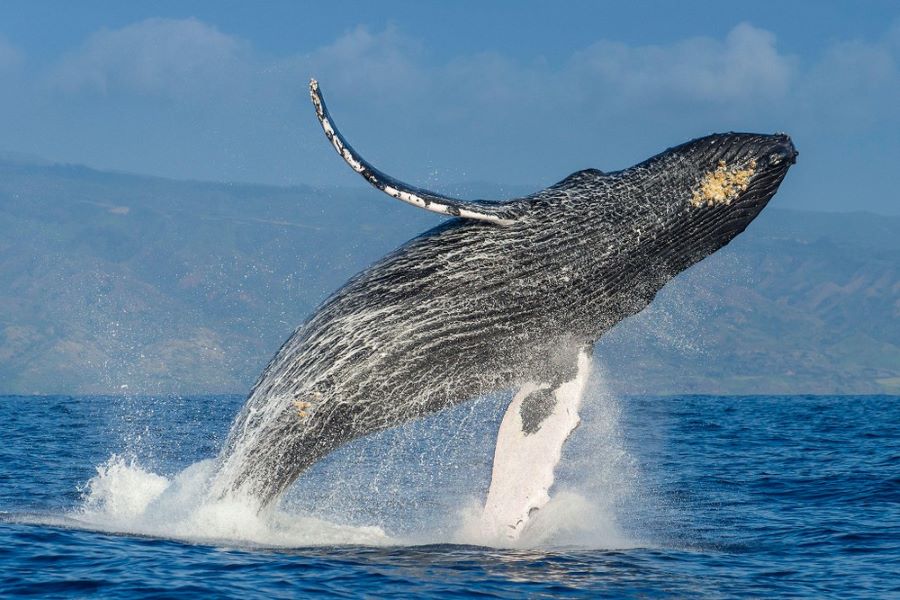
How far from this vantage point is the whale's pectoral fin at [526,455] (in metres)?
12.5

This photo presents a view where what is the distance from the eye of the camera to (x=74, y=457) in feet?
78.6

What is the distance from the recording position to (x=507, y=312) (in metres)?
11.8

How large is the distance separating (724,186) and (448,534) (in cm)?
479

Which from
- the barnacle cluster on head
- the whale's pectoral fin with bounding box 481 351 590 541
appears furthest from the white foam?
the barnacle cluster on head

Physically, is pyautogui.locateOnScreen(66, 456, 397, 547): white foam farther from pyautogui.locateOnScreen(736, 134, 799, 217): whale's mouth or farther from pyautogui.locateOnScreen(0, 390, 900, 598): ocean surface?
pyautogui.locateOnScreen(736, 134, 799, 217): whale's mouth

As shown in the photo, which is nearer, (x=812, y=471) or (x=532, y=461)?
(x=532, y=461)

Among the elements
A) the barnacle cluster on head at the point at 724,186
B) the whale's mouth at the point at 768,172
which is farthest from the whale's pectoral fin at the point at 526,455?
the whale's mouth at the point at 768,172

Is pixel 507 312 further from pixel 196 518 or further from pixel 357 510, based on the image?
pixel 357 510

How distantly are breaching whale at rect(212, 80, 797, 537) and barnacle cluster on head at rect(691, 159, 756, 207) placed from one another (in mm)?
14

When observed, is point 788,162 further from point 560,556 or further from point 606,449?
point 606,449

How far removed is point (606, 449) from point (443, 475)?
375 inches

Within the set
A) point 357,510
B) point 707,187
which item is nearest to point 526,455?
point 707,187

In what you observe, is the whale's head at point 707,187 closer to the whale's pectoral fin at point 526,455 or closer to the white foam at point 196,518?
the whale's pectoral fin at point 526,455

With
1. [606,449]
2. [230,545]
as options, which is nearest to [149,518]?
[230,545]
